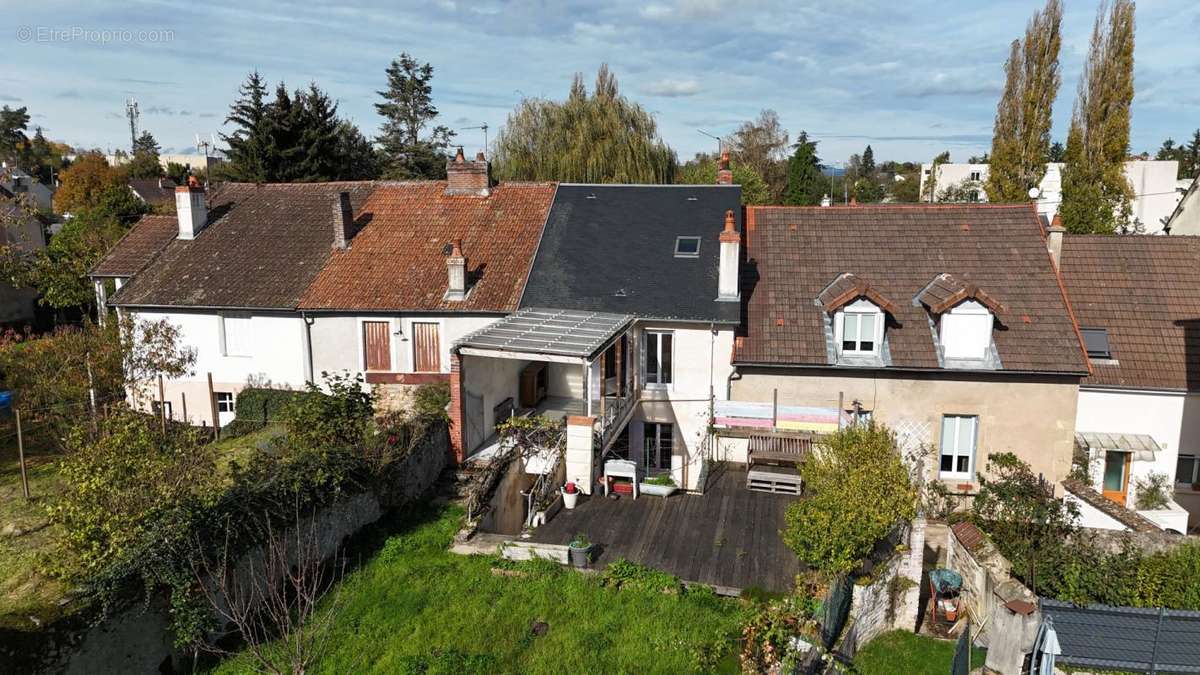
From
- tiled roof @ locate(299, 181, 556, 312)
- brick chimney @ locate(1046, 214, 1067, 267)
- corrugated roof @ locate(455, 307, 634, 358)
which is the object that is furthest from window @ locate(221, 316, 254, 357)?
brick chimney @ locate(1046, 214, 1067, 267)

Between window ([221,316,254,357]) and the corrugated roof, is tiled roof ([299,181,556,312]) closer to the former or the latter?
the corrugated roof

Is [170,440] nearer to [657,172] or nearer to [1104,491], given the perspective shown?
[1104,491]

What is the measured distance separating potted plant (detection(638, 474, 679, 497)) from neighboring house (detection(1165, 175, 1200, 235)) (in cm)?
2442

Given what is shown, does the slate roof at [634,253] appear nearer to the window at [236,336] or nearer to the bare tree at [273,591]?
the window at [236,336]

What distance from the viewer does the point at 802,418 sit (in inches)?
719

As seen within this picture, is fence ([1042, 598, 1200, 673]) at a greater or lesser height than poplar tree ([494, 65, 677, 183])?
lesser

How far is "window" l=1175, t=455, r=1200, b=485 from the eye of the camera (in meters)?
19.8

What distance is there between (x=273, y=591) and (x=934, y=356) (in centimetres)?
1565

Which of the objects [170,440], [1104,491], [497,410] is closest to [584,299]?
[497,410]

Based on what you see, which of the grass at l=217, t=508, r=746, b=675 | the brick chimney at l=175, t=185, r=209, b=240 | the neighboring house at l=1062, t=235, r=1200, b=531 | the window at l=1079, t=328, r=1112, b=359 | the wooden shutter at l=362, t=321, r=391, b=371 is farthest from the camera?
the brick chimney at l=175, t=185, r=209, b=240

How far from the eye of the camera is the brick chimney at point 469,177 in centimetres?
2517

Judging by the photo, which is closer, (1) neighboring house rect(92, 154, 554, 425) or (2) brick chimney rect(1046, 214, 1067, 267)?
(2) brick chimney rect(1046, 214, 1067, 267)

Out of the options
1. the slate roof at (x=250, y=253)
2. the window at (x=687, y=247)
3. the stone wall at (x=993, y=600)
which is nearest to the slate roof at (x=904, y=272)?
the window at (x=687, y=247)

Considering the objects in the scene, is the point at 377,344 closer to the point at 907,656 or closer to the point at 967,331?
the point at 907,656
